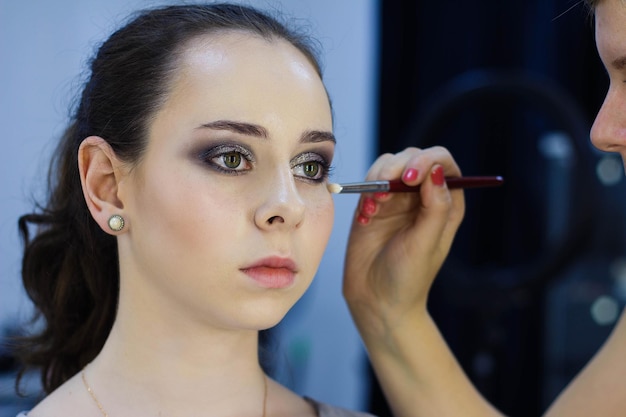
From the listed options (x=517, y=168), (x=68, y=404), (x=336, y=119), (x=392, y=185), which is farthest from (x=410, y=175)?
(x=336, y=119)

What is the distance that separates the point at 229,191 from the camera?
1.06 m

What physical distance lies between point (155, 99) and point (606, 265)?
133 cm

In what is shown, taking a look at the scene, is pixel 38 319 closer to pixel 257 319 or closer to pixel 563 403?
pixel 257 319

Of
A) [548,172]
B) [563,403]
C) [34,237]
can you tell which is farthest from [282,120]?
[548,172]

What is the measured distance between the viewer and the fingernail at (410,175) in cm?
128

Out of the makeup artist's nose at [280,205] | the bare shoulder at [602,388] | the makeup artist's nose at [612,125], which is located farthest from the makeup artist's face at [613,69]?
the makeup artist's nose at [280,205]

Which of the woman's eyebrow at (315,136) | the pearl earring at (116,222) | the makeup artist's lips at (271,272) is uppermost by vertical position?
the woman's eyebrow at (315,136)

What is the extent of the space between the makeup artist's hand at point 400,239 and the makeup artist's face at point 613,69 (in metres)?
0.25

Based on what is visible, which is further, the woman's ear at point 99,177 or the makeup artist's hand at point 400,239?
the makeup artist's hand at point 400,239

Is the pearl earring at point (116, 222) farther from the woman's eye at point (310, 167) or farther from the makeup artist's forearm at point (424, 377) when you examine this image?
the makeup artist's forearm at point (424, 377)

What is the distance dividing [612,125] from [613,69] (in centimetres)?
7

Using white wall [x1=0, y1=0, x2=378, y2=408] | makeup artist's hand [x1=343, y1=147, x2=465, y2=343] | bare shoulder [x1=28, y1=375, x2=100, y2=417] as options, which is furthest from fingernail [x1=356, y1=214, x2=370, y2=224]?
white wall [x1=0, y1=0, x2=378, y2=408]

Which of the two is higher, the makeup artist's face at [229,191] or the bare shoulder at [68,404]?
the makeup artist's face at [229,191]

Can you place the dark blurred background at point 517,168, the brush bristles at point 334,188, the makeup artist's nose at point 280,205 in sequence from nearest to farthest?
1. the makeup artist's nose at point 280,205
2. the brush bristles at point 334,188
3. the dark blurred background at point 517,168
